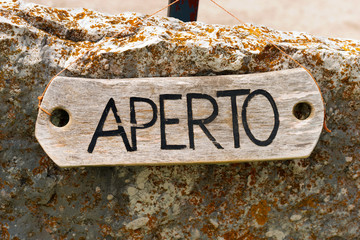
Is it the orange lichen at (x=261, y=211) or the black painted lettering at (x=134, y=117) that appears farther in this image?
the orange lichen at (x=261, y=211)

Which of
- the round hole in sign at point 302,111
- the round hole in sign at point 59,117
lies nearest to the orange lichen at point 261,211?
the round hole in sign at point 302,111

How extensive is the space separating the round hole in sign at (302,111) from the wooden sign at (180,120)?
33 mm

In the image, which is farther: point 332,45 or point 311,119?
point 332,45

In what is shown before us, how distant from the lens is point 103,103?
119cm

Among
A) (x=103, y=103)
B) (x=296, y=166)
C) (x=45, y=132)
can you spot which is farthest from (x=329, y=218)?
(x=45, y=132)

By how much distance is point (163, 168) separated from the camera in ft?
4.31

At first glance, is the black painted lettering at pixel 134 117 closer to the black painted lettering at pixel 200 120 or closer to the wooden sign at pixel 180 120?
the wooden sign at pixel 180 120

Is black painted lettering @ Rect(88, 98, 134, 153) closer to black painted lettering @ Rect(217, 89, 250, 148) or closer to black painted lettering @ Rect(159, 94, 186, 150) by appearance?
black painted lettering @ Rect(159, 94, 186, 150)

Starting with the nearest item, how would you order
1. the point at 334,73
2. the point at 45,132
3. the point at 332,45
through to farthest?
the point at 45,132, the point at 334,73, the point at 332,45

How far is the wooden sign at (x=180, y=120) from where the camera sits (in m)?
1.18

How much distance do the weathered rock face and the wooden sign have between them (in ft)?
0.26

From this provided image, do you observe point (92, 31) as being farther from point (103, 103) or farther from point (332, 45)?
point (332, 45)

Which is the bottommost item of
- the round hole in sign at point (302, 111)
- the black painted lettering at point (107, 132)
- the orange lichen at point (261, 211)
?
the orange lichen at point (261, 211)

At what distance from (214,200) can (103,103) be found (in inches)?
21.0
